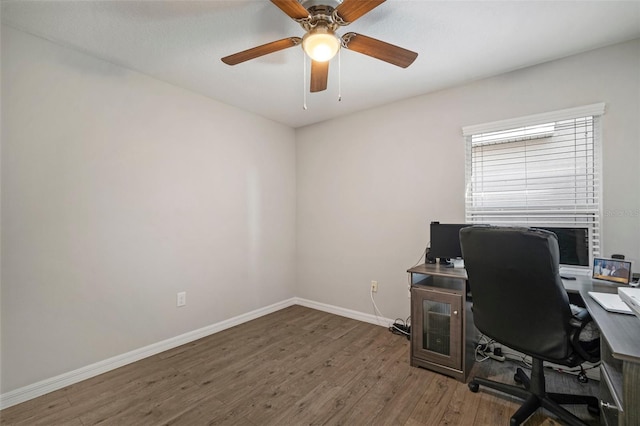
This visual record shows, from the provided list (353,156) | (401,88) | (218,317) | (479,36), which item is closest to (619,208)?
(479,36)

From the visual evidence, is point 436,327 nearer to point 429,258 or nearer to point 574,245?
point 429,258

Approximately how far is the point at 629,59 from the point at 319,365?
325cm

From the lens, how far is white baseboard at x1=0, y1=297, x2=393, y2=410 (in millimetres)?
1884

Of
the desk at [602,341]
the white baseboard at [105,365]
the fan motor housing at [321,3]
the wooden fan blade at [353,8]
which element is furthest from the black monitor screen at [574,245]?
the white baseboard at [105,365]

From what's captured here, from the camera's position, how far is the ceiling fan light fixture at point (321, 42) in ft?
5.10

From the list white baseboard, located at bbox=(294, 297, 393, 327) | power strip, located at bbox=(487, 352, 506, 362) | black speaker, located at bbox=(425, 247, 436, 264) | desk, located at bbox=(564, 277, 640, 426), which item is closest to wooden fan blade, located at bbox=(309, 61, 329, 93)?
black speaker, located at bbox=(425, 247, 436, 264)

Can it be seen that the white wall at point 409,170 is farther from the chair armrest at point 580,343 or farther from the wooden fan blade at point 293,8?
the wooden fan blade at point 293,8

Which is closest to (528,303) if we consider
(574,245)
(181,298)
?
(574,245)

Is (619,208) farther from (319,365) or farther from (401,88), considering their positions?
(319,365)

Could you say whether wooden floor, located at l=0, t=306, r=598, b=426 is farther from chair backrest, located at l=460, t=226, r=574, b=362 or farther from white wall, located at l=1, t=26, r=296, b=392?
chair backrest, located at l=460, t=226, r=574, b=362

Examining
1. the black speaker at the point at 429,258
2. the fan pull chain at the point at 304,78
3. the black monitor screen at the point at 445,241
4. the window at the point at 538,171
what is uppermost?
the fan pull chain at the point at 304,78

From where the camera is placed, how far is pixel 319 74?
6.44 ft

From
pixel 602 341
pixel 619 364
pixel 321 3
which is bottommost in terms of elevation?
pixel 619 364

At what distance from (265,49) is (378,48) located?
0.68 meters
